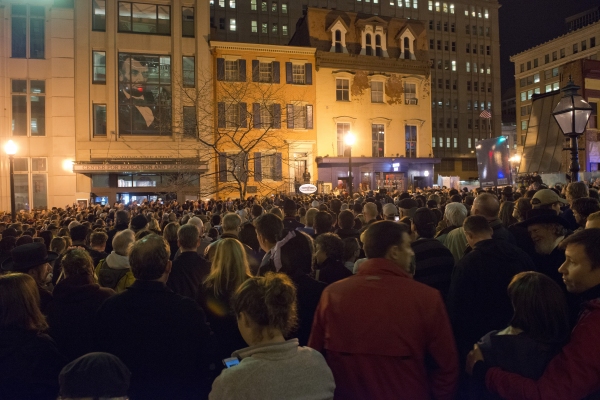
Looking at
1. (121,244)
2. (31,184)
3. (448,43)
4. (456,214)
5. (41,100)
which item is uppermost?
(448,43)

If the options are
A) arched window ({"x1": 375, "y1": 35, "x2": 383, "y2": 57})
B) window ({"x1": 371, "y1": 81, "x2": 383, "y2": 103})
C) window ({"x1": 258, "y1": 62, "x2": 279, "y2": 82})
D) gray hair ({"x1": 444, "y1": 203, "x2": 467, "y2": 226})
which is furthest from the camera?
arched window ({"x1": 375, "y1": 35, "x2": 383, "y2": 57})

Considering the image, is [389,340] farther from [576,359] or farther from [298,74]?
[298,74]

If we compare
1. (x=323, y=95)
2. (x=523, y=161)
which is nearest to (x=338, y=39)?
(x=323, y=95)

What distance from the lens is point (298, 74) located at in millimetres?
36719

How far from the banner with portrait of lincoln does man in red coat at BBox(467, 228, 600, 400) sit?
3110 centimetres

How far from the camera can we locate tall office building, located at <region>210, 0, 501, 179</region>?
205ft

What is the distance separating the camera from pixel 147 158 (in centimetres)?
3116

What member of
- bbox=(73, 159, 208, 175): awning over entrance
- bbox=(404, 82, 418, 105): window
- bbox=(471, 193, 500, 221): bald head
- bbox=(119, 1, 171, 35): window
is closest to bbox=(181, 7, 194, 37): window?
bbox=(119, 1, 171, 35): window

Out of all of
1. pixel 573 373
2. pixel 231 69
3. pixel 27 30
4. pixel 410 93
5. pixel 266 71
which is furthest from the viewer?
pixel 410 93

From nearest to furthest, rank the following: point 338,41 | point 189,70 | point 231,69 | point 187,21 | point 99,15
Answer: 1. point 99,15
2. point 189,70
3. point 187,21
4. point 231,69
5. point 338,41

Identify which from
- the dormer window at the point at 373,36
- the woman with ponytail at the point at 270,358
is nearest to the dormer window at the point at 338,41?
the dormer window at the point at 373,36

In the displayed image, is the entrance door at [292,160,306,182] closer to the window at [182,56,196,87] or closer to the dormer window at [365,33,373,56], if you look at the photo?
the window at [182,56,196,87]

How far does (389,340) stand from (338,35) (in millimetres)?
39343

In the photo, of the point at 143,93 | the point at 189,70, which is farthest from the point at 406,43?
the point at 143,93
